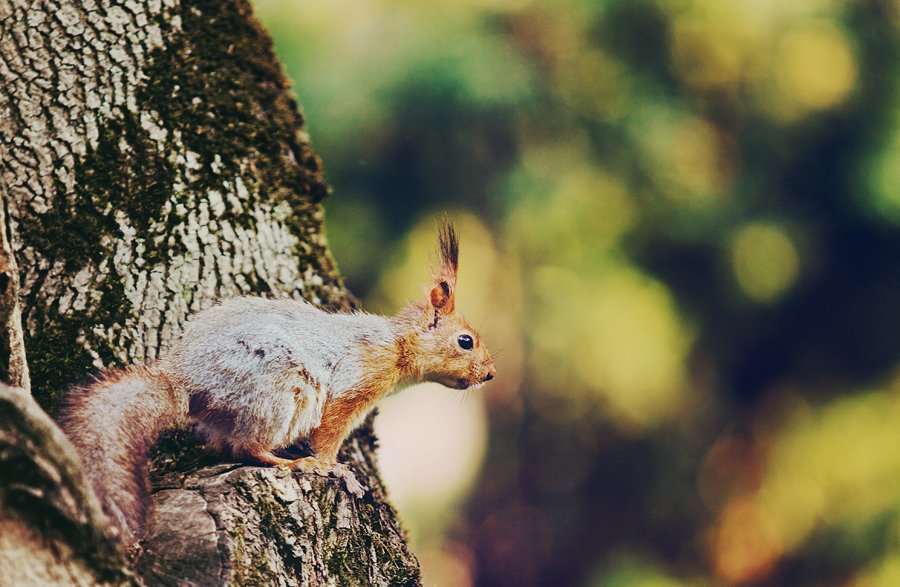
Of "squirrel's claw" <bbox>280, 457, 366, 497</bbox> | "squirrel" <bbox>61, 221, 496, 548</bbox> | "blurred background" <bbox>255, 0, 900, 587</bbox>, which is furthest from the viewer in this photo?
"blurred background" <bbox>255, 0, 900, 587</bbox>

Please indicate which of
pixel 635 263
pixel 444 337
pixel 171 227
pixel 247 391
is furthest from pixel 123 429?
pixel 635 263

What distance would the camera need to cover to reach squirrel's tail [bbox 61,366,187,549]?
229 cm

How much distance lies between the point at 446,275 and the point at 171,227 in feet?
3.75

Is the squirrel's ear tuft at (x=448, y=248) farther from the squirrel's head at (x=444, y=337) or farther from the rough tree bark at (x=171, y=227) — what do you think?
the rough tree bark at (x=171, y=227)

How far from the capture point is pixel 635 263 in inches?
317

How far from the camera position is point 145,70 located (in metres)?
3.15

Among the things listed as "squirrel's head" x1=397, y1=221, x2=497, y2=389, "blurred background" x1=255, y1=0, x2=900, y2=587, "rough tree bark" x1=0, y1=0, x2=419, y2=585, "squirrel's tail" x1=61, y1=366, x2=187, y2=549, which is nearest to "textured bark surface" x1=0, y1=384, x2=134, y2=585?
"squirrel's tail" x1=61, y1=366, x2=187, y2=549

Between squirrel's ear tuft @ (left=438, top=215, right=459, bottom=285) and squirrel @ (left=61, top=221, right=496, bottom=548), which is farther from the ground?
squirrel's ear tuft @ (left=438, top=215, right=459, bottom=285)

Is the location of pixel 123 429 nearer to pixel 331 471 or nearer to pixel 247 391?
pixel 247 391

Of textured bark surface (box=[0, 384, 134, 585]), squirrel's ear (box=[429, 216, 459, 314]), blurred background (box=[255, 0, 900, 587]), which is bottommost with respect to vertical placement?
textured bark surface (box=[0, 384, 134, 585])

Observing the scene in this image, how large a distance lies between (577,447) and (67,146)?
6631mm

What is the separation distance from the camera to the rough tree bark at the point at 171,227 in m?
Result: 2.46

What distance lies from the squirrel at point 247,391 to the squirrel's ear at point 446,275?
12 mm

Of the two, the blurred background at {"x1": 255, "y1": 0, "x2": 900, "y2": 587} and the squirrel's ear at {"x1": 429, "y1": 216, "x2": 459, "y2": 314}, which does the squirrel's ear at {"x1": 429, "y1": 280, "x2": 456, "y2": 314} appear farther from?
the blurred background at {"x1": 255, "y1": 0, "x2": 900, "y2": 587}
